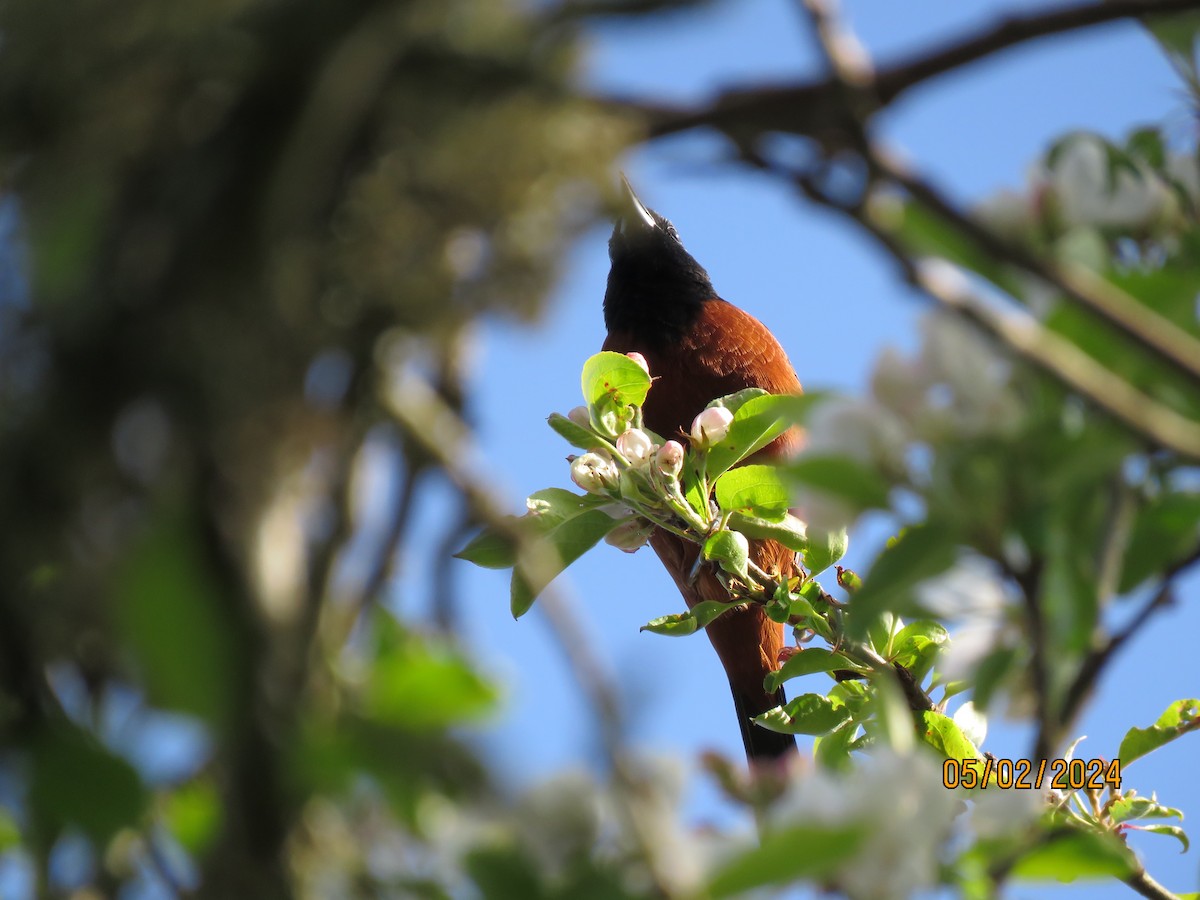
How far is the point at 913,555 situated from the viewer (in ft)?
2.08

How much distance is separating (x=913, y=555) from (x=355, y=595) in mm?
296

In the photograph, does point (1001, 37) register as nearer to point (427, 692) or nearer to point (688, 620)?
point (427, 692)

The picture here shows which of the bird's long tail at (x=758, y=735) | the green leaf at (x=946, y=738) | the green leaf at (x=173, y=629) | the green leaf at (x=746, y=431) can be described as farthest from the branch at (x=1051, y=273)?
the bird's long tail at (x=758, y=735)

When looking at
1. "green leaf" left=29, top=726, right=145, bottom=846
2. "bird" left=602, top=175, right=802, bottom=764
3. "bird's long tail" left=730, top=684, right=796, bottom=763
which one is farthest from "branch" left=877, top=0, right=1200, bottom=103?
"bird's long tail" left=730, top=684, right=796, bottom=763

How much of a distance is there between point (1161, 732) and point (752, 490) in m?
0.61

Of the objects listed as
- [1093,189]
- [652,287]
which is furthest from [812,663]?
Result: [652,287]

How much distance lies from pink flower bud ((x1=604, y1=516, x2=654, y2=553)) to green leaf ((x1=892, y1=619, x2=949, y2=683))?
0.37 meters

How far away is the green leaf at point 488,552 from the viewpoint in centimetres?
140

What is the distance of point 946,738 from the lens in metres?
1.48

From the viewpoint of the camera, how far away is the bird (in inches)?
97.8

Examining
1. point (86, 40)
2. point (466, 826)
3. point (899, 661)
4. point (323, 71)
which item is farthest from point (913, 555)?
point (899, 661)

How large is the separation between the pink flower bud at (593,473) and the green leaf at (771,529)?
0.17 meters

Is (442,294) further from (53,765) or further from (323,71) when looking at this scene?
(53,765)
